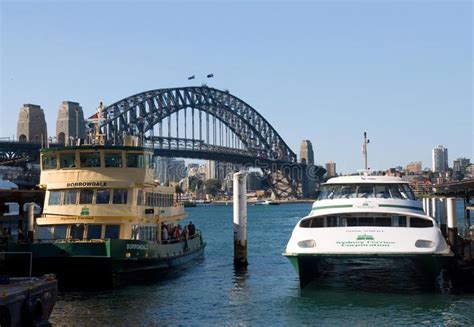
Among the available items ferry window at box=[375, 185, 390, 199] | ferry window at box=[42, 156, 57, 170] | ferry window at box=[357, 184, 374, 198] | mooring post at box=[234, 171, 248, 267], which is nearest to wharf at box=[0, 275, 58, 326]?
ferry window at box=[42, 156, 57, 170]

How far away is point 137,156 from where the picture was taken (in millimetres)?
31047

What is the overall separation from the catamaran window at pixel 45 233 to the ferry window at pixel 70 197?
1350 mm

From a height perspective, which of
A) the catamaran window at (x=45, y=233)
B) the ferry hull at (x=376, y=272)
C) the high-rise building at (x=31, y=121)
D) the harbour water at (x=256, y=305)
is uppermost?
the high-rise building at (x=31, y=121)

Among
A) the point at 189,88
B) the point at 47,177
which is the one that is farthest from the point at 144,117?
the point at 47,177

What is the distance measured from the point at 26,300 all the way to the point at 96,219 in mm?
11127

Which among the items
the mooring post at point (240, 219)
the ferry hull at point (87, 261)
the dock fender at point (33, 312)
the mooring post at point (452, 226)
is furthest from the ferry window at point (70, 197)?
the mooring post at point (452, 226)

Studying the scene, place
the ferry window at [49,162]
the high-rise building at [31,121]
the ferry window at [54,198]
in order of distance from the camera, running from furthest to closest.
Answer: the high-rise building at [31,121]
the ferry window at [49,162]
the ferry window at [54,198]

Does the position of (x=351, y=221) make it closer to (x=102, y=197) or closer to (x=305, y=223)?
(x=305, y=223)

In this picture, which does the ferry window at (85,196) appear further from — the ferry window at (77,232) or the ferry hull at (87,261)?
the ferry hull at (87,261)

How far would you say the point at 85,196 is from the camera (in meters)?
29.8

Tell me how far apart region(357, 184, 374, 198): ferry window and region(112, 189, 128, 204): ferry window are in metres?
10.2

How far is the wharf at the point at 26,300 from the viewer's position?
672 inches

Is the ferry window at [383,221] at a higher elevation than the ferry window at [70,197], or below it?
below

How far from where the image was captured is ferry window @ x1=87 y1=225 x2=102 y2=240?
2920cm
